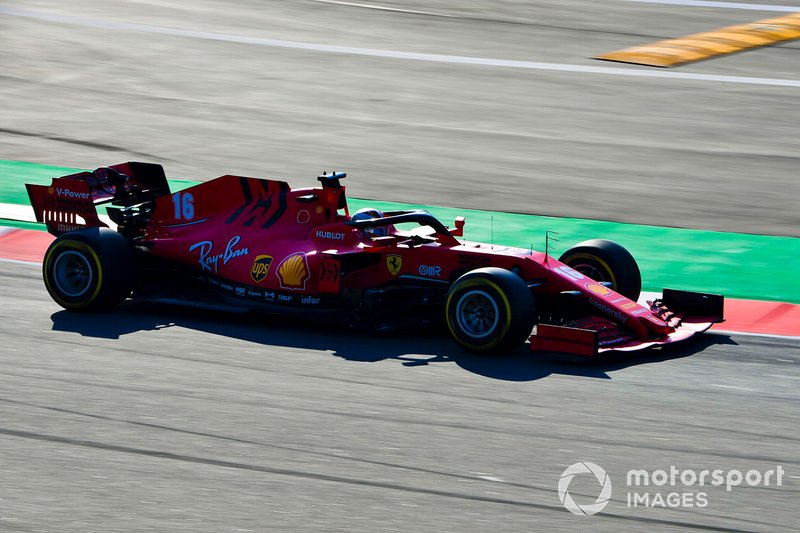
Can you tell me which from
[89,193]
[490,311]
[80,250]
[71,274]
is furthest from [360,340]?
[89,193]

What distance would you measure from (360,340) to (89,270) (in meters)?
2.54

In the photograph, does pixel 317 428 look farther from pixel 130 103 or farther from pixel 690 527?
pixel 130 103

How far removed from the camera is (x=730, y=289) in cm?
1285

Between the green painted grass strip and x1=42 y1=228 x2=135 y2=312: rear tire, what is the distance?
14.9 ft

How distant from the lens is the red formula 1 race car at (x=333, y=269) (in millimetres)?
9914

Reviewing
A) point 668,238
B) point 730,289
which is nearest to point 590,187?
point 668,238

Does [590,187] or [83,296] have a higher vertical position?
[590,187]

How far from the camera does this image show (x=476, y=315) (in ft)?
32.5

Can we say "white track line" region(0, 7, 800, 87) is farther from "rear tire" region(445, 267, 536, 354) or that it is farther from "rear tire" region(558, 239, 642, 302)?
"rear tire" region(445, 267, 536, 354)

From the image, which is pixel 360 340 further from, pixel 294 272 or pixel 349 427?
pixel 349 427

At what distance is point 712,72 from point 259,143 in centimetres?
920

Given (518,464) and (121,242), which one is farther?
(121,242)

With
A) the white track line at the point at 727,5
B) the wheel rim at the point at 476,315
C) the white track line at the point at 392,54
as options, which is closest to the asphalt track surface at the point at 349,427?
the wheel rim at the point at 476,315

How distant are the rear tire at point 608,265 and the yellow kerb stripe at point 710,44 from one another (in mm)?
13568
